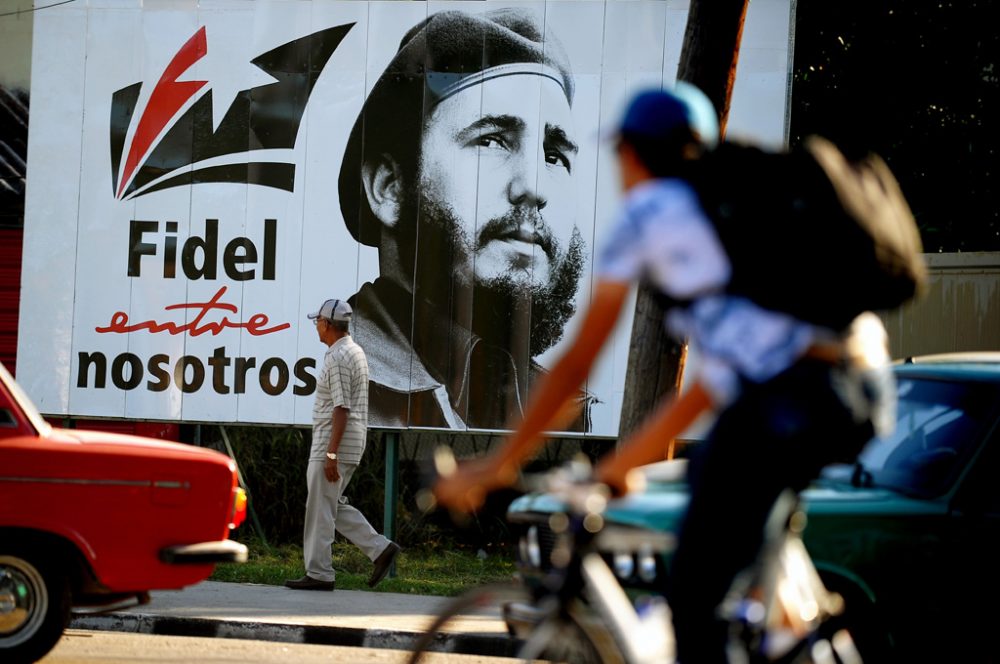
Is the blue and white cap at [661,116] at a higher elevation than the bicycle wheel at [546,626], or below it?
higher

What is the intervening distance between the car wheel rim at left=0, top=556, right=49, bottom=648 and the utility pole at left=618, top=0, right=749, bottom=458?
405 centimetres

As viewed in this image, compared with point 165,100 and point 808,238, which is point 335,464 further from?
point 808,238

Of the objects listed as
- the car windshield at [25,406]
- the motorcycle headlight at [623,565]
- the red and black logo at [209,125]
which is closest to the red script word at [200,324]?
the red and black logo at [209,125]

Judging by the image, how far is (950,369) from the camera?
6273 millimetres

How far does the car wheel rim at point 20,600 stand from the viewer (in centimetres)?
680

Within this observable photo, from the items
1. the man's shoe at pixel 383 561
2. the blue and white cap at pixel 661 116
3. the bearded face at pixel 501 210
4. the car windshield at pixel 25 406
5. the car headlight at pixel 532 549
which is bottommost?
the man's shoe at pixel 383 561

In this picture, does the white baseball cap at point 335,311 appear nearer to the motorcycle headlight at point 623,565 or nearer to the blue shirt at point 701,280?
the motorcycle headlight at point 623,565

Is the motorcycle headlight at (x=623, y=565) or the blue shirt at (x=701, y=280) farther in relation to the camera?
the motorcycle headlight at (x=623, y=565)

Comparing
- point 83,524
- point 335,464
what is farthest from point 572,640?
point 335,464

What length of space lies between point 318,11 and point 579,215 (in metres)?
3.00

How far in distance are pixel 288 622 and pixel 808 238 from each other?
624cm

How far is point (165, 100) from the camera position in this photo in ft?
42.9

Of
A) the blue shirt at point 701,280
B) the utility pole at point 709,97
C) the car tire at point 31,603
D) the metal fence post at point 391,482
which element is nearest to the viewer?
the blue shirt at point 701,280

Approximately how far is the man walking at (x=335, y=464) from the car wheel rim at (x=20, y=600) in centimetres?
382
